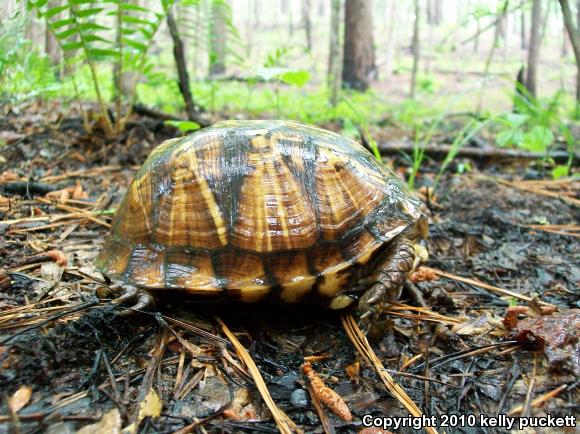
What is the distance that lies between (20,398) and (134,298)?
54 cm

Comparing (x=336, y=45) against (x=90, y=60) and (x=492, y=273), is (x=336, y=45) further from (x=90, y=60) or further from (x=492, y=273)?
(x=492, y=273)

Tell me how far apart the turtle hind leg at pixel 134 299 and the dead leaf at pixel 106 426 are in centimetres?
45

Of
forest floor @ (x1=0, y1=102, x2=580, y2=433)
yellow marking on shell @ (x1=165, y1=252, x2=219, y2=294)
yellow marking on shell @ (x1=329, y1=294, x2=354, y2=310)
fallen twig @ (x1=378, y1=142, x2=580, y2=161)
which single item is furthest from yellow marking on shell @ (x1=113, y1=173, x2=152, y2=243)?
fallen twig @ (x1=378, y1=142, x2=580, y2=161)

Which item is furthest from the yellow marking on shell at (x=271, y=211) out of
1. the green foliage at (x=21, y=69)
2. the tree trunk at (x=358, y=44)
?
the tree trunk at (x=358, y=44)

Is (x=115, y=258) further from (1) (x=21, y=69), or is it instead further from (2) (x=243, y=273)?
(1) (x=21, y=69)

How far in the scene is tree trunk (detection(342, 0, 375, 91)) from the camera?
987 centimetres

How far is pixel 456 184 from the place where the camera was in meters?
3.81

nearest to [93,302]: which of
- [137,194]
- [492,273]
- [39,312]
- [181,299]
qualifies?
[39,312]

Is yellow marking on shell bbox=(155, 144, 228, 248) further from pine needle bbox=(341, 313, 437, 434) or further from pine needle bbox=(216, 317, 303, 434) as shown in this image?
pine needle bbox=(341, 313, 437, 434)

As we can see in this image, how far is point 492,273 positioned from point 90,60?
135 inches

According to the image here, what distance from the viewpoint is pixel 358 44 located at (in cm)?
1034

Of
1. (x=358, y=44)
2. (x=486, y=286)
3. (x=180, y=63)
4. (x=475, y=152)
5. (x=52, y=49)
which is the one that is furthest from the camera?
(x=358, y=44)

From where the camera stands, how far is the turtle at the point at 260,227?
1.75m

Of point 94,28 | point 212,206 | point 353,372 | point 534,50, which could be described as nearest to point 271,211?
point 212,206
